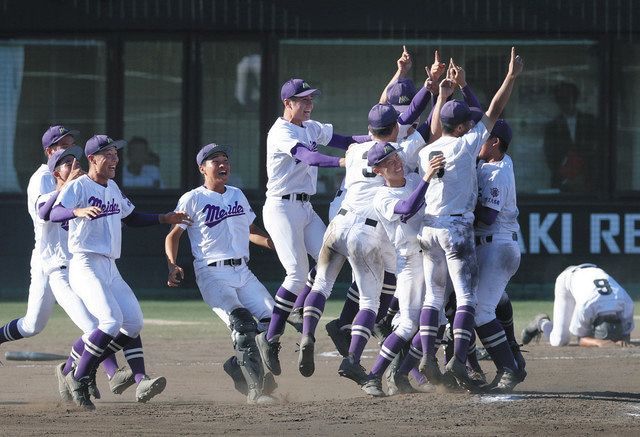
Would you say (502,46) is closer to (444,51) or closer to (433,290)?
(444,51)

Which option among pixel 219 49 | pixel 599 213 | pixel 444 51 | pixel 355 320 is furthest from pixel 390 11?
pixel 355 320

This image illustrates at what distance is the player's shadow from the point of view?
9.48 meters

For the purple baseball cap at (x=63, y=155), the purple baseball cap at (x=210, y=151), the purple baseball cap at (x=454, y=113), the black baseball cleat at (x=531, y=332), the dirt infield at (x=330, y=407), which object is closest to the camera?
the dirt infield at (x=330, y=407)

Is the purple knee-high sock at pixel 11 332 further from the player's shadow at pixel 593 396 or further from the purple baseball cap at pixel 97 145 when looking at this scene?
the player's shadow at pixel 593 396

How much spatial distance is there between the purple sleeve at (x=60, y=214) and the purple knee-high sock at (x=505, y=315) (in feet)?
10.2

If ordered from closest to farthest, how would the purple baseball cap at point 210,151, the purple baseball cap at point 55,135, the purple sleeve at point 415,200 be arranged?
the purple sleeve at point 415,200, the purple baseball cap at point 210,151, the purple baseball cap at point 55,135

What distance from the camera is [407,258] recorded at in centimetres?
954

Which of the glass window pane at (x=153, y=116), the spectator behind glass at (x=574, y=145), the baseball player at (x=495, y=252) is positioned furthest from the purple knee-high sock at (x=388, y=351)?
the spectator behind glass at (x=574, y=145)

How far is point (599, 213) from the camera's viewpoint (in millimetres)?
17438

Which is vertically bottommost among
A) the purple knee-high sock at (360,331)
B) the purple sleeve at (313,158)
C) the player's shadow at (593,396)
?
the player's shadow at (593,396)

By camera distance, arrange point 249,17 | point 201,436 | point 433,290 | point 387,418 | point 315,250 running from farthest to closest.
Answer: point 249,17 → point 315,250 → point 433,290 → point 387,418 → point 201,436

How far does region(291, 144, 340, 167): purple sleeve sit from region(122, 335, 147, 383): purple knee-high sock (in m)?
1.70

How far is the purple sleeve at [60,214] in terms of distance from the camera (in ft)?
30.3

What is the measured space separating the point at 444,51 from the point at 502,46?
2.30 feet
